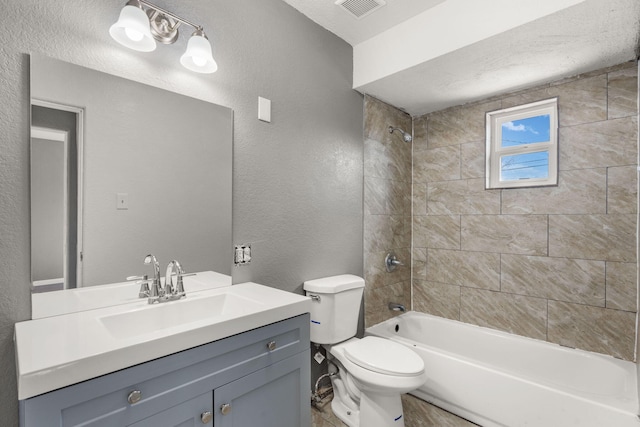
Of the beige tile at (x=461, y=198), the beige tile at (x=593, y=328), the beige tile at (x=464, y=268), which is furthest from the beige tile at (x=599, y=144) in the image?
the beige tile at (x=593, y=328)

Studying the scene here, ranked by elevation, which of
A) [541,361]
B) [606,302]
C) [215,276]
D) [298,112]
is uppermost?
[298,112]

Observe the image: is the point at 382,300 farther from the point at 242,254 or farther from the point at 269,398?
the point at 269,398

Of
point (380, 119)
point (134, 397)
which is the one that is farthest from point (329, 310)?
point (380, 119)

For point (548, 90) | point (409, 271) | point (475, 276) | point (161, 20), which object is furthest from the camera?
point (409, 271)

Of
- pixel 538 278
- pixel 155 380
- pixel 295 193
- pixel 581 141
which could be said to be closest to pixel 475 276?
pixel 538 278

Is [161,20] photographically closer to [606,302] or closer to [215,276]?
[215,276]

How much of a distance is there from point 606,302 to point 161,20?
313 centimetres

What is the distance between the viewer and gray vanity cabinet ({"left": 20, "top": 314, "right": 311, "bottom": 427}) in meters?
0.81

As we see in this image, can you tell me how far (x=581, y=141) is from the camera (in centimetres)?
217

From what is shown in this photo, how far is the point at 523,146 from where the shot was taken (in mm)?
2467

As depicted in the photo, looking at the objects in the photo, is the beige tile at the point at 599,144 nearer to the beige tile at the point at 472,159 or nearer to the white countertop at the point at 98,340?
the beige tile at the point at 472,159

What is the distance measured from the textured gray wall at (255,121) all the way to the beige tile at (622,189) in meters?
1.70

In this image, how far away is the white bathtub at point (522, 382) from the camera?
61.7 inches

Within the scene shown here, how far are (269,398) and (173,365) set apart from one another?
48cm
